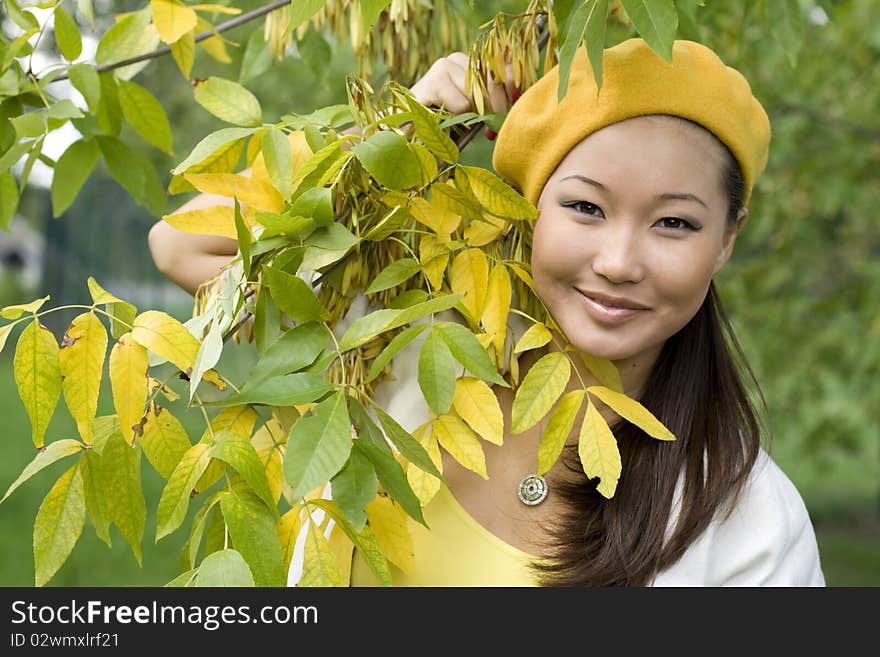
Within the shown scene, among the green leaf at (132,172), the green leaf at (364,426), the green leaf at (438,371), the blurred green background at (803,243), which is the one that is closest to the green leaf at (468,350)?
the green leaf at (438,371)

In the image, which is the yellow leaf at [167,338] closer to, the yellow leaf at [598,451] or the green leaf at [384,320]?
the green leaf at [384,320]

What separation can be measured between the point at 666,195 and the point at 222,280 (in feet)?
1.93

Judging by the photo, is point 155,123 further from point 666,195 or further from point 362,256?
point 666,195

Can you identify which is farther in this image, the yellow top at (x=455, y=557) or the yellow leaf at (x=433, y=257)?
the yellow top at (x=455, y=557)

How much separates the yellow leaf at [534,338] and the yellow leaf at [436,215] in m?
0.18

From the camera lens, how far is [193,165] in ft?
4.57

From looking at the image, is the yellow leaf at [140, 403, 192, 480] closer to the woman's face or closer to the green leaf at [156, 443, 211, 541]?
the green leaf at [156, 443, 211, 541]

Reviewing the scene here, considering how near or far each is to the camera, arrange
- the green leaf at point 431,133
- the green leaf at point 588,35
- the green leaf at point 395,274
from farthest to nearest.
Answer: the green leaf at point 395,274, the green leaf at point 431,133, the green leaf at point 588,35

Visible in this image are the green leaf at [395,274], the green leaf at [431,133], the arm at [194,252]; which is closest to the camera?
the green leaf at [431,133]

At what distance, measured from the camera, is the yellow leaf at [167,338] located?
1.16m

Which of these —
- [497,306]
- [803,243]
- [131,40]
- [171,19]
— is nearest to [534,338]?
[497,306]

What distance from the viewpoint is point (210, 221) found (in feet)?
4.47

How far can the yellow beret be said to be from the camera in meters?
1.34

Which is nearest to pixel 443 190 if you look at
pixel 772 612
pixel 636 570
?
pixel 636 570
